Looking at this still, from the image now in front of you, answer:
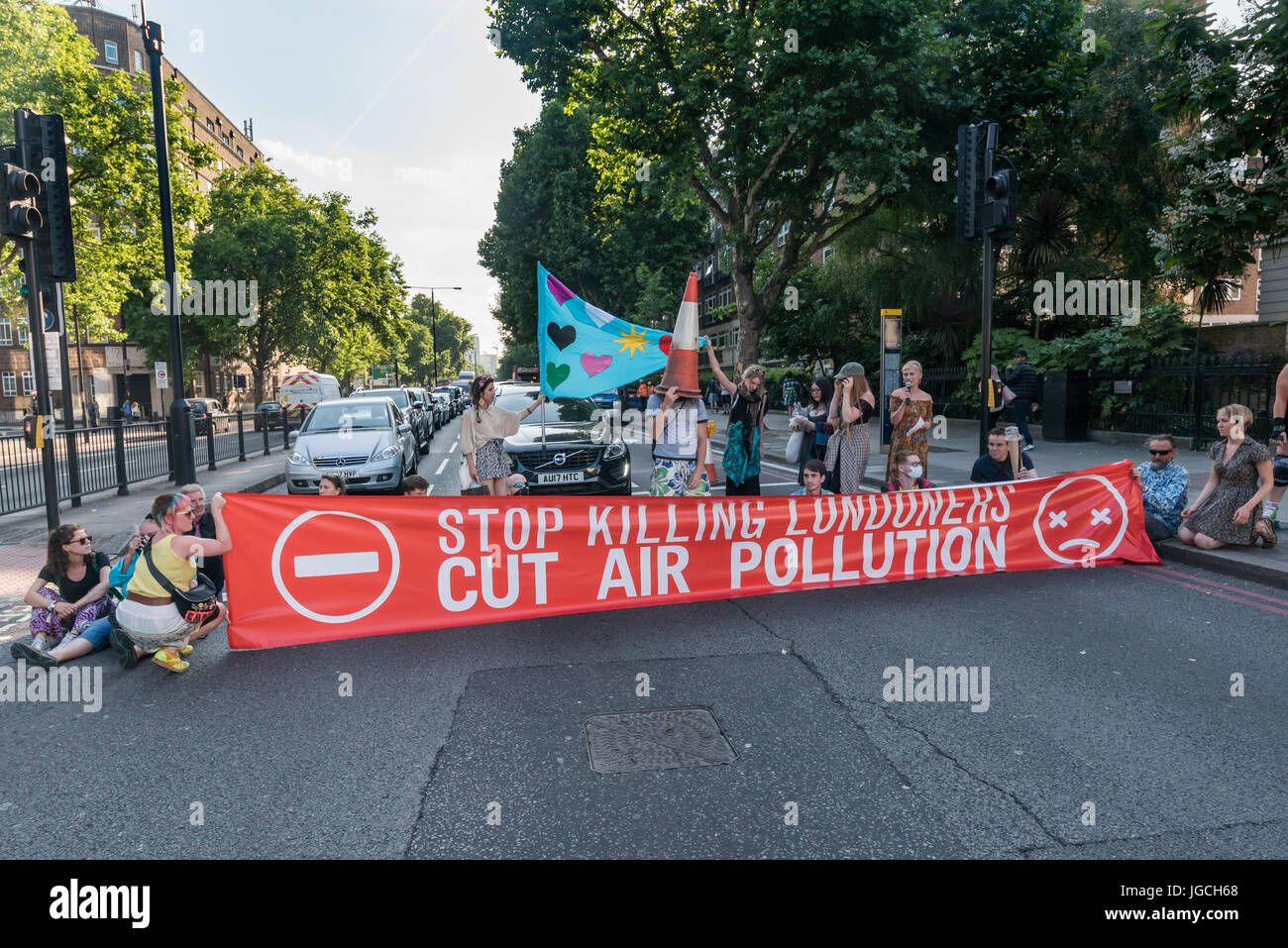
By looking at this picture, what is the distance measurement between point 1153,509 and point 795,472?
816cm

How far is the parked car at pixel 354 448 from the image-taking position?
1280 centimetres

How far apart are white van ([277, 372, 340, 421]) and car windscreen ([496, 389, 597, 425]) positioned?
20.9m

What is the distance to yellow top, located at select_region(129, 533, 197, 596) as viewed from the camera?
17.4 feet

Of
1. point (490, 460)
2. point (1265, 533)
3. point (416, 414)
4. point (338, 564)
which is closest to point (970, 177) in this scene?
point (1265, 533)

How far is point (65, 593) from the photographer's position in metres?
5.75

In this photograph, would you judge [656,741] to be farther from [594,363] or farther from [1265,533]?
[1265,533]

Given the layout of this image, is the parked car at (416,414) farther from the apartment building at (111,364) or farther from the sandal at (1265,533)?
the apartment building at (111,364)

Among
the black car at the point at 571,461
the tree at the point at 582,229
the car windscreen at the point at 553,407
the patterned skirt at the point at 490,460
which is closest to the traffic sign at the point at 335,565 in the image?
the patterned skirt at the point at 490,460

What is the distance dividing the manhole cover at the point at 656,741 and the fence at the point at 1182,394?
15541 millimetres

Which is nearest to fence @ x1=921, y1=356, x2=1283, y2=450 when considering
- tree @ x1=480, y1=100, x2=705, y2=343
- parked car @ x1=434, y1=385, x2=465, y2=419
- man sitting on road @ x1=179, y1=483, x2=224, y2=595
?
man sitting on road @ x1=179, y1=483, x2=224, y2=595

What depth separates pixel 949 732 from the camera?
13.8ft

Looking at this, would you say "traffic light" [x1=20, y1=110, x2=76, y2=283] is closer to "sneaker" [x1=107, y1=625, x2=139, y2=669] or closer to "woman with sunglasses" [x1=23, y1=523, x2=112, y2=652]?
"woman with sunglasses" [x1=23, y1=523, x2=112, y2=652]
